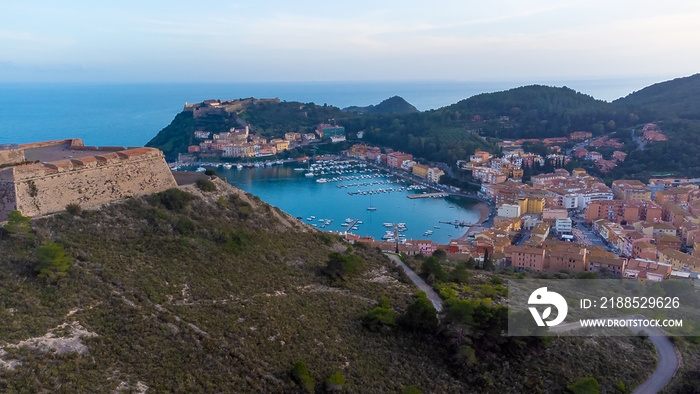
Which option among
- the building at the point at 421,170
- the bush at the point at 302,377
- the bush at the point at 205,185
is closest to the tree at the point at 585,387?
the bush at the point at 302,377

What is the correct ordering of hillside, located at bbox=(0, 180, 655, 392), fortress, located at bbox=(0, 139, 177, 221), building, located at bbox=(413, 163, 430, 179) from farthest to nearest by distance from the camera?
building, located at bbox=(413, 163, 430, 179) < fortress, located at bbox=(0, 139, 177, 221) < hillside, located at bbox=(0, 180, 655, 392)

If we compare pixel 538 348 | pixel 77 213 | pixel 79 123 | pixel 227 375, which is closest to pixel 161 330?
pixel 227 375

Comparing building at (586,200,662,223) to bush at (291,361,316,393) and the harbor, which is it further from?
bush at (291,361,316,393)

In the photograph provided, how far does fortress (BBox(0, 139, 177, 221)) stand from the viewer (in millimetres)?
8523

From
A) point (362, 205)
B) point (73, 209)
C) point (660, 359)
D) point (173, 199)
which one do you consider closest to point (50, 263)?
point (73, 209)

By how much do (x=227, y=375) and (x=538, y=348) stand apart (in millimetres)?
5845

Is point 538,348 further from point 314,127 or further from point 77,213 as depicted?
point 314,127

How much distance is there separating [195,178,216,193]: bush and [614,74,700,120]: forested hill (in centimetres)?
4911

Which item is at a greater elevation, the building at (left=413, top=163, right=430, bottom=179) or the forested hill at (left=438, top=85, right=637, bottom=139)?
the forested hill at (left=438, top=85, right=637, bottom=139)

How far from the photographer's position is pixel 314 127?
61.2m

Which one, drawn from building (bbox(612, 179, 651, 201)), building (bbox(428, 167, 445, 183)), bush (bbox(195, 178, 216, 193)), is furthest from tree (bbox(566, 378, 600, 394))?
building (bbox(428, 167, 445, 183))

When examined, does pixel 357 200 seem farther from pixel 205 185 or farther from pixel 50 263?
pixel 50 263

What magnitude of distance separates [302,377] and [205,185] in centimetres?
668

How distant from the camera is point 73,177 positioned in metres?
9.34
